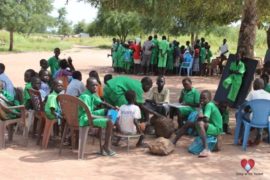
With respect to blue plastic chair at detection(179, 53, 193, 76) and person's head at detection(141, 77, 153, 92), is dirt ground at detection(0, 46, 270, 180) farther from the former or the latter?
blue plastic chair at detection(179, 53, 193, 76)

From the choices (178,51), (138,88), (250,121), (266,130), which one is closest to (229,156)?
(250,121)

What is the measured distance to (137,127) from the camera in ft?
23.8

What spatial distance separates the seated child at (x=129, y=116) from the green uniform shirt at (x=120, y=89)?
0.48 m

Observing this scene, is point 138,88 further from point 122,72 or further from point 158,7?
point 122,72

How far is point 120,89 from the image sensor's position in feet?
25.4

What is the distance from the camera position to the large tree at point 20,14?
118 ft

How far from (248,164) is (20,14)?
33.0 meters

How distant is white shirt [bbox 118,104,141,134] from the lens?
716cm

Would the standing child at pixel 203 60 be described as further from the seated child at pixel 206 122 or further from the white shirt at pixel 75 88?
the seated child at pixel 206 122

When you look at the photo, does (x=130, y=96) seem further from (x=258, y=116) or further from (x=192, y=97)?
(x=258, y=116)

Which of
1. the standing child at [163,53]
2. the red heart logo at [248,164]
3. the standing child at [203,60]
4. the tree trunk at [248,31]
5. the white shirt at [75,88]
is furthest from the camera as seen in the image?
the standing child at [203,60]

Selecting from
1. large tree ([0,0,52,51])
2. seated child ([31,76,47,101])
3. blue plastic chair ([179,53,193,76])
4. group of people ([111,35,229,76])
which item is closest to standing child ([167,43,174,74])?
group of people ([111,35,229,76])

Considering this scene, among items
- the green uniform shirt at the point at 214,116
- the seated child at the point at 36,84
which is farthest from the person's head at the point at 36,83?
the green uniform shirt at the point at 214,116

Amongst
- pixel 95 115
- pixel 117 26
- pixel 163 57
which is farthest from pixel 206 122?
pixel 117 26
